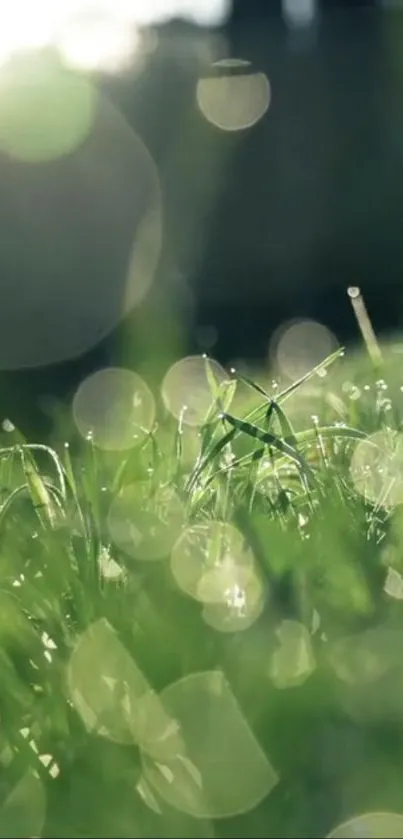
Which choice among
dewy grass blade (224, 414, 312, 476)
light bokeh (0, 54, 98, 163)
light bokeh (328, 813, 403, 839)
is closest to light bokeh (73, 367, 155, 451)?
dewy grass blade (224, 414, 312, 476)

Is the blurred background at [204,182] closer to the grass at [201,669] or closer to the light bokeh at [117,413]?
the light bokeh at [117,413]

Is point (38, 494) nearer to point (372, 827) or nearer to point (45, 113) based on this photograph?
point (372, 827)

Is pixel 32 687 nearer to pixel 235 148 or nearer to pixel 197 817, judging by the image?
pixel 197 817

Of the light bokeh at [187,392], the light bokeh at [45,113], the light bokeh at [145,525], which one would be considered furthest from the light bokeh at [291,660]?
the light bokeh at [45,113]

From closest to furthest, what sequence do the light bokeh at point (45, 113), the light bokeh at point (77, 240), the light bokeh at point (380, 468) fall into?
1. the light bokeh at point (380, 468)
2. the light bokeh at point (77, 240)
3. the light bokeh at point (45, 113)

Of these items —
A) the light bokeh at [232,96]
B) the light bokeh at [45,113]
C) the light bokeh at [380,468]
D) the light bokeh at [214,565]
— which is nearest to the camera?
the light bokeh at [214,565]

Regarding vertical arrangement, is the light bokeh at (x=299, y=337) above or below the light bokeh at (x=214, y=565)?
below
